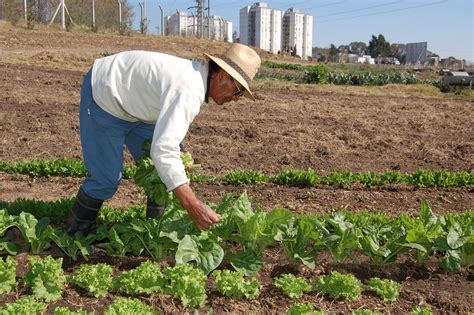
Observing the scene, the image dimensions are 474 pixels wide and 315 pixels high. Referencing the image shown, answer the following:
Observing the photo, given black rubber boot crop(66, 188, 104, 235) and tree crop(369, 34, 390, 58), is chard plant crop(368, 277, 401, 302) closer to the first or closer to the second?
black rubber boot crop(66, 188, 104, 235)

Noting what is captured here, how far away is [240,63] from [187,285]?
1.50 m

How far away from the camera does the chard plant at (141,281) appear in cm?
372

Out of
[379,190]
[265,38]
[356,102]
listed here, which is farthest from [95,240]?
[265,38]

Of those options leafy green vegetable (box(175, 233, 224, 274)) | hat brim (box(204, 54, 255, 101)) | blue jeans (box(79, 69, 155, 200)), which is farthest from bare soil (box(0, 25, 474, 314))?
hat brim (box(204, 54, 255, 101))

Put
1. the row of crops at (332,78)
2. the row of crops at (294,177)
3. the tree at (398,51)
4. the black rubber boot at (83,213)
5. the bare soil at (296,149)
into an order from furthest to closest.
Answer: the tree at (398,51) < the row of crops at (332,78) < the row of crops at (294,177) < the black rubber boot at (83,213) < the bare soil at (296,149)

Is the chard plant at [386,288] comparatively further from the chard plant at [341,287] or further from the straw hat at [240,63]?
the straw hat at [240,63]

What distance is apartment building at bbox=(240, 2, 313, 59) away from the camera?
8250cm

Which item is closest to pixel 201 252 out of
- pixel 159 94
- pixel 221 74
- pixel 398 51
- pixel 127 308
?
pixel 127 308

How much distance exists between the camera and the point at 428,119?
11.6m

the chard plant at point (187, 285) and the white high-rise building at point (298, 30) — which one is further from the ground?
the white high-rise building at point (298, 30)

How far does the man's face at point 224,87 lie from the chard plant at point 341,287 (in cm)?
144

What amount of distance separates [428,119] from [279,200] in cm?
667

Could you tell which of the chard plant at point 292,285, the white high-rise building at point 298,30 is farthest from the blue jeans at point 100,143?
the white high-rise building at point 298,30

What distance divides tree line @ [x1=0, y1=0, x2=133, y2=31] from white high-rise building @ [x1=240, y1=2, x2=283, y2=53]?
155 ft
